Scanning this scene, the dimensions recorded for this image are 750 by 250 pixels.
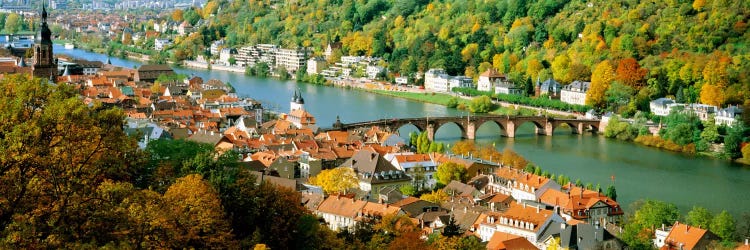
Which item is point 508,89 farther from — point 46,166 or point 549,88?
point 46,166

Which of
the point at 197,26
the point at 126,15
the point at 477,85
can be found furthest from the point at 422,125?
the point at 126,15

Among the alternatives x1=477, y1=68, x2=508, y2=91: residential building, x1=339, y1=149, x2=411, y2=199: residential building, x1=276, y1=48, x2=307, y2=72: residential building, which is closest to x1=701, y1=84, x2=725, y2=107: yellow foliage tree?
x1=477, y1=68, x2=508, y2=91: residential building

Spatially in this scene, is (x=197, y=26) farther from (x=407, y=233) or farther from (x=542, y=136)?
(x=407, y=233)

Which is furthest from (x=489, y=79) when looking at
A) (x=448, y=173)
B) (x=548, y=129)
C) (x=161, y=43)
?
(x=161, y=43)

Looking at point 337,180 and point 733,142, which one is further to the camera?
point 733,142

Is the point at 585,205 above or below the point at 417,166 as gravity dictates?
below

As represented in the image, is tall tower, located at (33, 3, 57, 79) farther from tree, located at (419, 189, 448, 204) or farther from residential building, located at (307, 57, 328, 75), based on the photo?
residential building, located at (307, 57, 328, 75)
